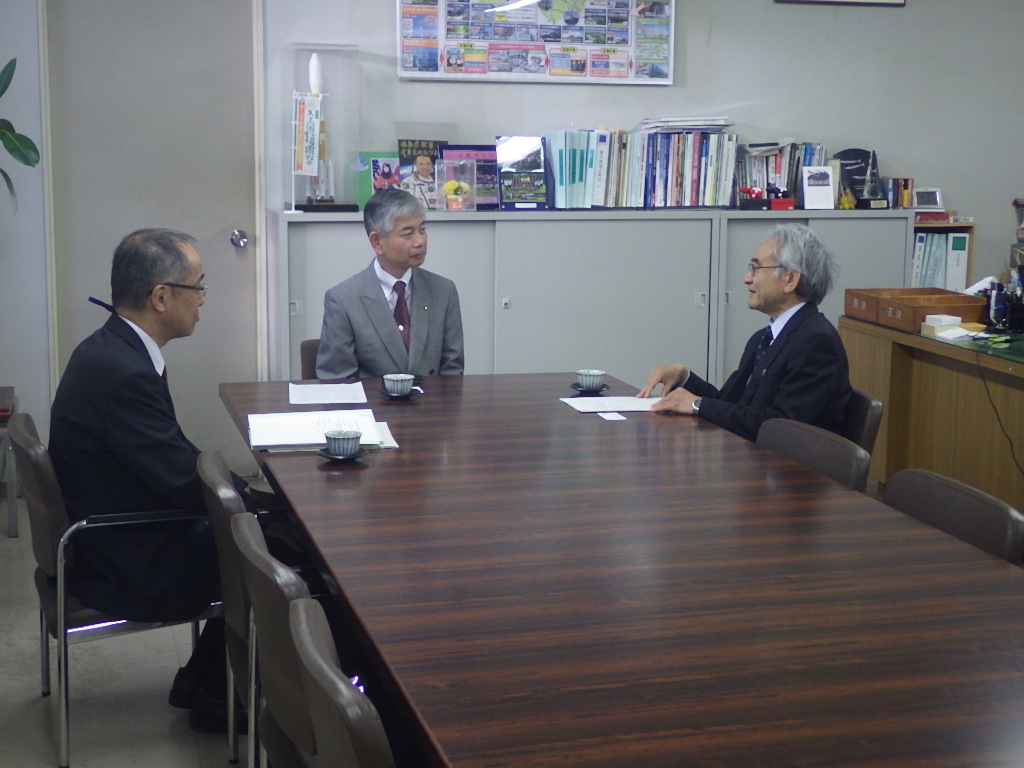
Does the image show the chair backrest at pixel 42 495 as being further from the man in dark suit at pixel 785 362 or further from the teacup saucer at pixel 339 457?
the man in dark suit at pixel 785 362

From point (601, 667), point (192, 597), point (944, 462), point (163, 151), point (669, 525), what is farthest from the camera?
point (163, 151)

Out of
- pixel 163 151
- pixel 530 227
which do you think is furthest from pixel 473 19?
pixel 163 151

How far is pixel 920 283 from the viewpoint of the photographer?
225 inches

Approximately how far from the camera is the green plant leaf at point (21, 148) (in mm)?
4332

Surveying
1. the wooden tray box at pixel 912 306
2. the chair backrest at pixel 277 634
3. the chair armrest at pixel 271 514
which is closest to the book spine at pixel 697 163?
the wooden tray box at pixel 912 306

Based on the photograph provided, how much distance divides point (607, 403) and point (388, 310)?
963 millimetres

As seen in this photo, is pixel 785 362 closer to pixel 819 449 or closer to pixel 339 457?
pixel 819 449

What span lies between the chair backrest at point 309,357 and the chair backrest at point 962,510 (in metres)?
2.29

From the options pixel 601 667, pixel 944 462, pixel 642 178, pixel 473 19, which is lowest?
pixel 944 462

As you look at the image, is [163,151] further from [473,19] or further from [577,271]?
[577,271]

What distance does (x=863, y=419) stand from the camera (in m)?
3.13

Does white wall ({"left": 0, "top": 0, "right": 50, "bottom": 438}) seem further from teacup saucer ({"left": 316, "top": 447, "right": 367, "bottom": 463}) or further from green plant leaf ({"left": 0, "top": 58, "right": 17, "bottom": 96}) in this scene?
teacup saucer ({"left": 316, "top": 447, "right": 367, "bottom": 463})

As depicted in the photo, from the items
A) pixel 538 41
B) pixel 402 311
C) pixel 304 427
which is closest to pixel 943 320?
pixel 402 311

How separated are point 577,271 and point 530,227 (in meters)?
0.29
